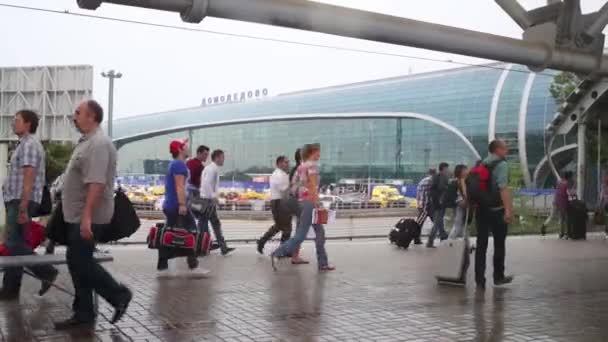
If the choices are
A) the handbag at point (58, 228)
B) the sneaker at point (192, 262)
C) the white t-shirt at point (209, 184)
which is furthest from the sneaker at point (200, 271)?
the handbag at point (58, 228)

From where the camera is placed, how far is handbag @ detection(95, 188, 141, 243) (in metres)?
5.66

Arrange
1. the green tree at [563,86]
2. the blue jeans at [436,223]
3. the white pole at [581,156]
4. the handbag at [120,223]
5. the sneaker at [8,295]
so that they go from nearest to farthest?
the handbag at [120,223] < the sneaker at [8,295] < the blue jeans at [436,223] < the white pole at [581,156] < the green tree at [563,86]

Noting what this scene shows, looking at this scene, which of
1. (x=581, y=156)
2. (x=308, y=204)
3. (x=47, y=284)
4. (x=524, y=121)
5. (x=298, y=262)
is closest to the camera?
(x=47, y=284)

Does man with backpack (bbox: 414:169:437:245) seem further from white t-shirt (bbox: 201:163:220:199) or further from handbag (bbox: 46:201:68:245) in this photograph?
handbag (bbox: 46:201:68:245)

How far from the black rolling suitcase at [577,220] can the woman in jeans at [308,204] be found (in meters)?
8.30

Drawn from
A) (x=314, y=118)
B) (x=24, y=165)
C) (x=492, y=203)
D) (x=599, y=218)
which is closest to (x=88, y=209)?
(x=24, y=165)

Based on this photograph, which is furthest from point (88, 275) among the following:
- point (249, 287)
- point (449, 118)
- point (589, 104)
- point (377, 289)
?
point (449, 118)

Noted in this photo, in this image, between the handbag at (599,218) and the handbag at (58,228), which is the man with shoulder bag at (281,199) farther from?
the handbag at (599,218)

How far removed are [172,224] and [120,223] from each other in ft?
10.1

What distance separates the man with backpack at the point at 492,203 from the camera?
8.04 m

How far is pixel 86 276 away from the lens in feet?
17.8

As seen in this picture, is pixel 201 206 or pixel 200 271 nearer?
pixel 200 271

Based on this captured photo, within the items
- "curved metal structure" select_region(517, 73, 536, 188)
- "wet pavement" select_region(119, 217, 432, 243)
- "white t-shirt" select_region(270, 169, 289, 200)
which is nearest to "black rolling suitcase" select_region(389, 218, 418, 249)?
"wet pavement" select_region(119, 217, 432, 243)

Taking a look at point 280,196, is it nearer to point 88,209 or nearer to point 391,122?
point 88,209
